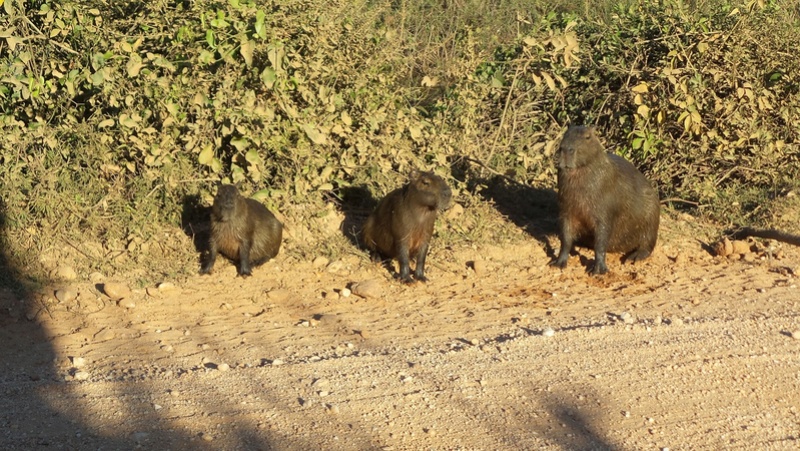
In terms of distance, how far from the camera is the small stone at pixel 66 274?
679cm

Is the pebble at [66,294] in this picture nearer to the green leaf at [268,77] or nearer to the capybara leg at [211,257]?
the capybara leg at [211,257]

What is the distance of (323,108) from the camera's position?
7.78 metres

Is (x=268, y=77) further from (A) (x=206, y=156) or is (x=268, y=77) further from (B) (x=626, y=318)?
(B) (x=626, y=318)

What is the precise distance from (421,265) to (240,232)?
1261 mm

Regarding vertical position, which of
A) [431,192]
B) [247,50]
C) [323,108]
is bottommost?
[431,192]

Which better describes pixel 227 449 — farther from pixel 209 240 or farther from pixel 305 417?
pixel 209 240

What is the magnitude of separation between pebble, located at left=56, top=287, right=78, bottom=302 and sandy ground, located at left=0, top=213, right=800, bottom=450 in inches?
2.1

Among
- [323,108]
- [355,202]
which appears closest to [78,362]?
[323,108]

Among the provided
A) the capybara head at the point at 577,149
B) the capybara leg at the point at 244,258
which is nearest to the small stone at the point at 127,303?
the capybara leg at the point at 244,258

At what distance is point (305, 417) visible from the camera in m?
4.34

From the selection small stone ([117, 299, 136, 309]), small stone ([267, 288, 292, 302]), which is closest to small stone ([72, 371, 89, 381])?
small stone ([117, 299, 136, 309])

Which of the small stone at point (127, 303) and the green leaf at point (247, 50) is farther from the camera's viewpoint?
the green leaf at point (247, 50)

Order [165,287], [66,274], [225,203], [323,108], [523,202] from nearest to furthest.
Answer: [165,287] → [66,274] → [225,203] → [323,108] → [523,202]

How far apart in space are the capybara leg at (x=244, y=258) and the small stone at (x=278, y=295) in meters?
0.43
